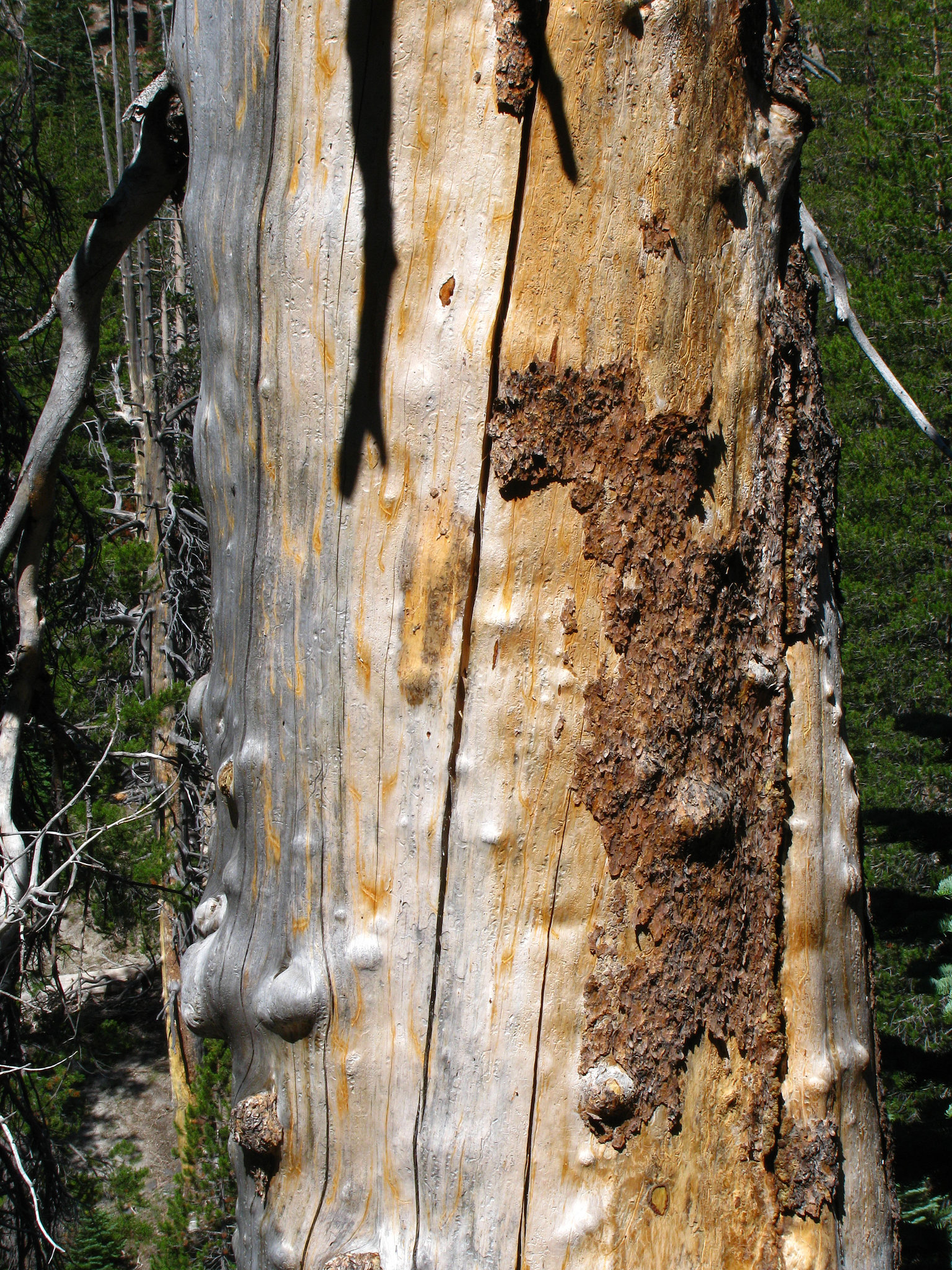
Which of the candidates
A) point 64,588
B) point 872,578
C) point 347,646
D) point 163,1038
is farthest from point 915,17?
point 163,1038

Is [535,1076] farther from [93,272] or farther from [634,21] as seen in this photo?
[93,272]

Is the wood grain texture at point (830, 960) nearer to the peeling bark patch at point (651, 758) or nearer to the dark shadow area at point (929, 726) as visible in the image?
the peeling bark patch at point (651, 758)

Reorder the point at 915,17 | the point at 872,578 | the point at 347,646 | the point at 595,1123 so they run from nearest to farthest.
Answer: the point at 595,1123 → the point at 347,646 → the point at 872,578 → the point at 915,17

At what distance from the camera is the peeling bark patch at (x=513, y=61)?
3.62ft

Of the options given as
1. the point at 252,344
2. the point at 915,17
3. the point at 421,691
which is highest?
the point at 915,17

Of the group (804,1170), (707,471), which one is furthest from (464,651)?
(804,1170)

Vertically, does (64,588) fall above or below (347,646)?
below

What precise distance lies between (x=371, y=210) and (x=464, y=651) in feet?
1.89

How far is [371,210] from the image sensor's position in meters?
1.20

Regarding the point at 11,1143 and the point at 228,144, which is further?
the point at 11,1143

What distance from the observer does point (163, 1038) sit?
15.1m

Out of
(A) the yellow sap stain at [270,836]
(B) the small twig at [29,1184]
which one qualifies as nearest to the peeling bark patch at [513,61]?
(A) the yellow sap stain at [270,836]

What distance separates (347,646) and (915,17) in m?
20.9

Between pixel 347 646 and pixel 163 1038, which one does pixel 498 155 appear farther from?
pixel 163 1038
